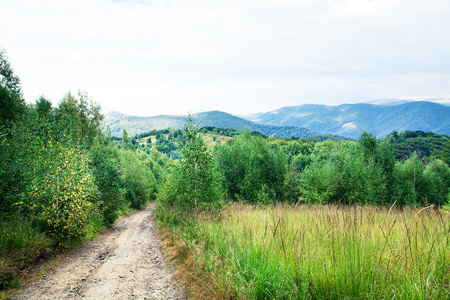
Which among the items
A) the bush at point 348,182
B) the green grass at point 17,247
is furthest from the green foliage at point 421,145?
the green grass at point 17,247

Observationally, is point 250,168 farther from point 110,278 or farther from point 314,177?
point 110,278

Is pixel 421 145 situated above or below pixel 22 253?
below

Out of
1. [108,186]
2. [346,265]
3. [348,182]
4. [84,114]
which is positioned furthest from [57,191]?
[348,182]

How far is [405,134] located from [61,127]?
762 feet

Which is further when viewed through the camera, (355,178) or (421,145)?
(421,145)

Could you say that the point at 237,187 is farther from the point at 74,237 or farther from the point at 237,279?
the point at 237,279

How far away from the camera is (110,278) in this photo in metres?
7.18

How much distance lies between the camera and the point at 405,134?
182 metres

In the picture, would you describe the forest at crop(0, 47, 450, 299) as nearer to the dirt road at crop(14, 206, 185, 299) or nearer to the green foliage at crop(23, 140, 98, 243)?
the green foliage at crop(23, 140, 98, 243)

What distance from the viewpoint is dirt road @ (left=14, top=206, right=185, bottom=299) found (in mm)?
6125

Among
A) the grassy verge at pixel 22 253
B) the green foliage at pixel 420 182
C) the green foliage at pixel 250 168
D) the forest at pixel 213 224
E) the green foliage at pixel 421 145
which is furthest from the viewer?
the green foliage at pixel 421 145

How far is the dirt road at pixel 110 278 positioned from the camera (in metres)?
6.12

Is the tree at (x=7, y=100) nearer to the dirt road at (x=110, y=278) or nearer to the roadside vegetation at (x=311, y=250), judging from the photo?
the dirt road at (x=110, y=278)

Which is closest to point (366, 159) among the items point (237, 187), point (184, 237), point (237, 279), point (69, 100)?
point (237, 187)
